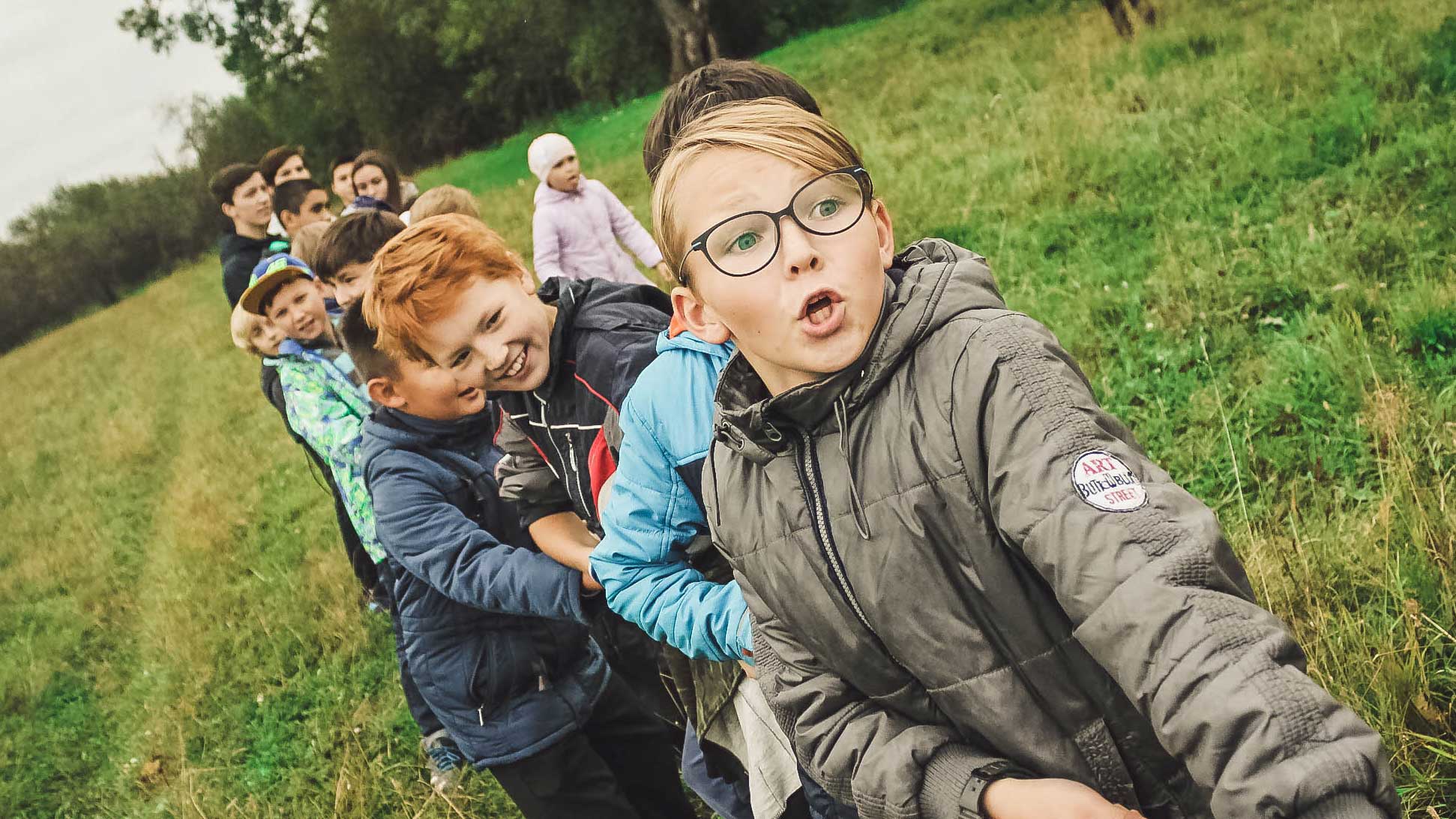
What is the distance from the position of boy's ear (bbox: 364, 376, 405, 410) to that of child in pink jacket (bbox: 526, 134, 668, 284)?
2807 millimetres

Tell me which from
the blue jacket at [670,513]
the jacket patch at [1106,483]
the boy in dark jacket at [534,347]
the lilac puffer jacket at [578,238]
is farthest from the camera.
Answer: the lilac puffer jacket at [578,238]

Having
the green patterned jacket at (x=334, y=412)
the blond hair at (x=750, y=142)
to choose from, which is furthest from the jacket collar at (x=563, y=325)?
the green patterned jacket at (x=334, y=412)

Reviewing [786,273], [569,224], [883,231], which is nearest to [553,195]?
[569,224]

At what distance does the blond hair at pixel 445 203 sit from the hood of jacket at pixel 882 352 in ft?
10.2

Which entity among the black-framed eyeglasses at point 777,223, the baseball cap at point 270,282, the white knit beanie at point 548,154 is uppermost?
the white knit beanie at point 548,154

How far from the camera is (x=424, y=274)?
2307mm

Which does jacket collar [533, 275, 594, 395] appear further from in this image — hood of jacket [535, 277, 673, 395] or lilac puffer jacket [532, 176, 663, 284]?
lilac puffer jacket [532, 176, 663, 284]

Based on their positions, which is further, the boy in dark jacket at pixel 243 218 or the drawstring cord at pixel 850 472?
the boy in dark jacket at pixel 243 218

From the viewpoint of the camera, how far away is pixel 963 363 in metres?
1.19

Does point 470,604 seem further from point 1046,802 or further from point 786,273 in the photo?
point 1046,802

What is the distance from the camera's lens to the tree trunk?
22.4 m

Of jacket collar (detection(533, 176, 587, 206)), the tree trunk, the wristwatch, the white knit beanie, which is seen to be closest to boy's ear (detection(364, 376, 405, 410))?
the wristwatch

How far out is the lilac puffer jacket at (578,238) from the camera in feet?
18.2

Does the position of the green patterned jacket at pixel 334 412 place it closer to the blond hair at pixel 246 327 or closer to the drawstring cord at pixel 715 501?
the blond hair at pixel 246 327
